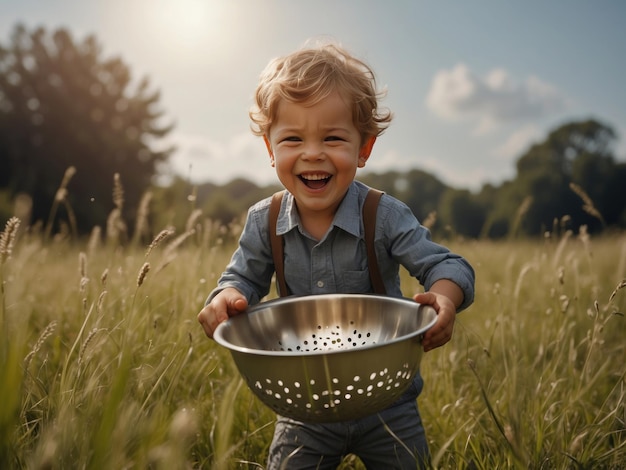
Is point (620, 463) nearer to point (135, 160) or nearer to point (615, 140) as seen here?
point (135, 160)

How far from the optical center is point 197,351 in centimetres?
284

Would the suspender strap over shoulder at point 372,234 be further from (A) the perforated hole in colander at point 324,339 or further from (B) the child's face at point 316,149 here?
(A) the perforated hole in colander at point 324,339

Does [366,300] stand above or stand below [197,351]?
above

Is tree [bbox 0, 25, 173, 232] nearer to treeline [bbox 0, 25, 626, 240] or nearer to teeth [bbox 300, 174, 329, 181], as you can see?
treeline [bbox 0, 25, 626, 240]

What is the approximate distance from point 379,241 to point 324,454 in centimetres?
89

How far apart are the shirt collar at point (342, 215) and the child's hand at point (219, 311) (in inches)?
19.3

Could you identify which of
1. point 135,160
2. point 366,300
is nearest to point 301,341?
point 366,300

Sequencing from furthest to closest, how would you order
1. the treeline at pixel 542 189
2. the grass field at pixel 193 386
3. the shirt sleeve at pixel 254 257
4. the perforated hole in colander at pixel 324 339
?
the treeline at pixel 542 189, the shirt sleeve at pixel 254 257, the perforated hole in colander at pixel 324 339, the grass field at pixel 193 386

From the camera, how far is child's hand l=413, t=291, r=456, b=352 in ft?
5.41

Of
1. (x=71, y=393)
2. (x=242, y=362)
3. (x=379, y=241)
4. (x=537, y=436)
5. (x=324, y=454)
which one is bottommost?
(x=324, y=454)

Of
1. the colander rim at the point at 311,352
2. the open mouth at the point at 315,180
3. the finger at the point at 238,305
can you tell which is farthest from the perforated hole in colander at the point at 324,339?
the open mouth at the point at 315,180

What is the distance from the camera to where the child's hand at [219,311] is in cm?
193

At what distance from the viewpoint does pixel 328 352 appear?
143 centimetres

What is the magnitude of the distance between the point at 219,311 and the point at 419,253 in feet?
2.65
